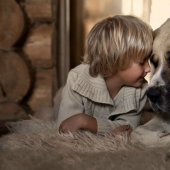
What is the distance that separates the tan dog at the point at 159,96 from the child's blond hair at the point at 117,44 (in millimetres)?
49

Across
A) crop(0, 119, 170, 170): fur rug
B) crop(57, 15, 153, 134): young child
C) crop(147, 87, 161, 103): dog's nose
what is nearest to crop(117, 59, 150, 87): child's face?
crop(57, 15, 153, 134): young child

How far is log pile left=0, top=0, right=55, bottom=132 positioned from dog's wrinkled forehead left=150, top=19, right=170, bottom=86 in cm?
Answer: 96

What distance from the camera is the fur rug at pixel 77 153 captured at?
97 centimetres

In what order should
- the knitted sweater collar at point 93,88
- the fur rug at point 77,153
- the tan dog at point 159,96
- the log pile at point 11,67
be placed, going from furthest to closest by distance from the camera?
the log pile at point 11,67 → the knitted sweater collar at point 93,88 → the tan dog at point 159,96 → the fur rug at point 77,153

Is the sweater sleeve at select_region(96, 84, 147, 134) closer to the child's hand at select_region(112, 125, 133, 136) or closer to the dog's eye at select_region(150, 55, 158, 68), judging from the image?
the child's hand at select_region(112, 125, 133, 136)

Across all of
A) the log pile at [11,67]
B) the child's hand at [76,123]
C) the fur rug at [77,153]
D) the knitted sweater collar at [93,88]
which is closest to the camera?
Answer: the fur rug at [77,153]

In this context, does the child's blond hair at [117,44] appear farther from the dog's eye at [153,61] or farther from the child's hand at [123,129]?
the child's hand at [123,129]

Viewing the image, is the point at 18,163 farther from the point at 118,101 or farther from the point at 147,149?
the point at 118,101

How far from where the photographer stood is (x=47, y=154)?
41.8 inches

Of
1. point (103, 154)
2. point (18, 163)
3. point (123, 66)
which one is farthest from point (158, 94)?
point (18, 163)

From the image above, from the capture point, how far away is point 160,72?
1309 millimetres

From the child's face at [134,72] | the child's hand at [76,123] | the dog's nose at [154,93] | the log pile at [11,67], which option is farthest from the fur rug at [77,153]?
the log pile at [11,67]

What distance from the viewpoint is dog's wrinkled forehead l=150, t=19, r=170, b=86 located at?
129cm

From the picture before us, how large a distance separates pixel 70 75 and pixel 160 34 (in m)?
0.37
